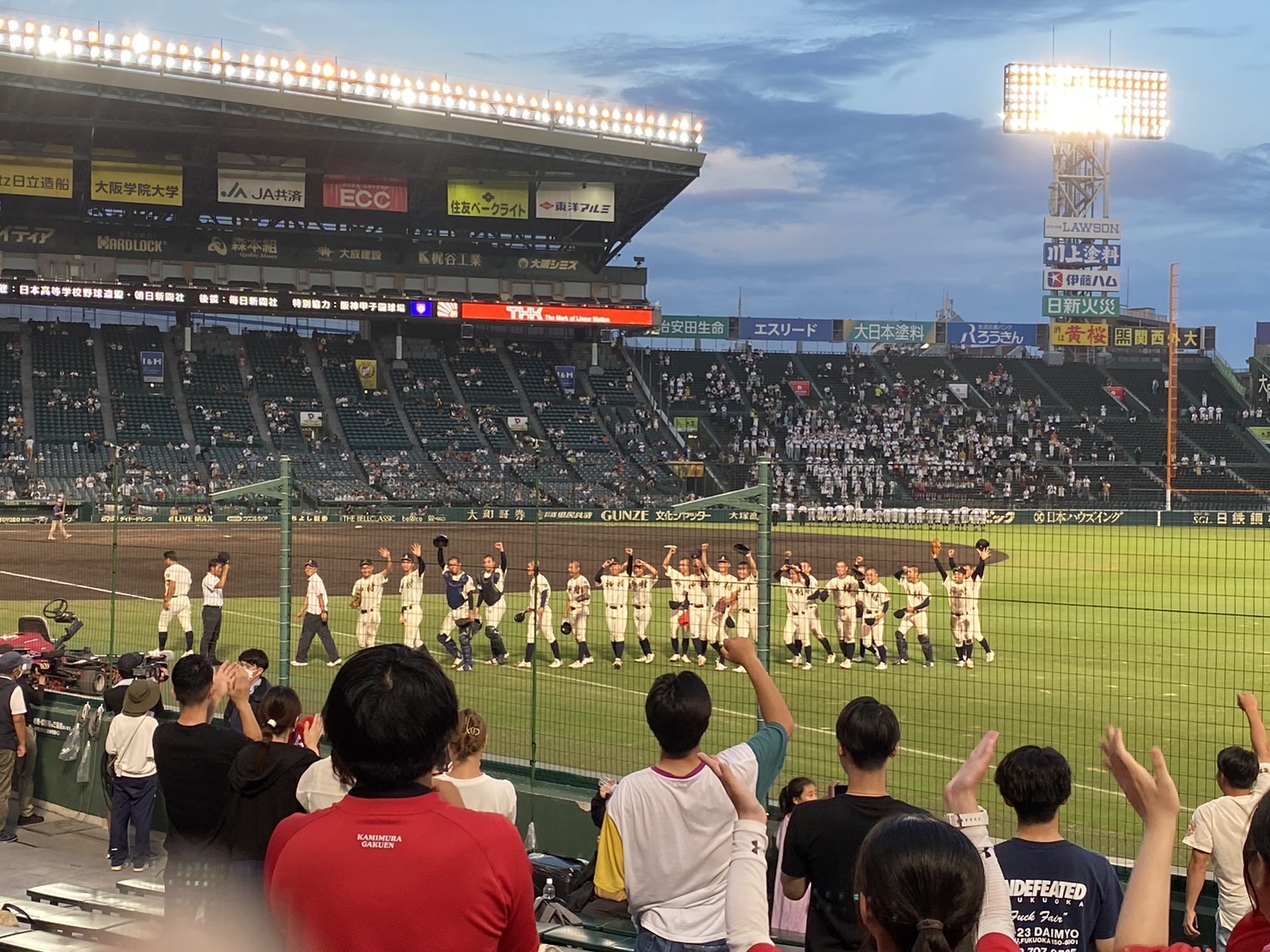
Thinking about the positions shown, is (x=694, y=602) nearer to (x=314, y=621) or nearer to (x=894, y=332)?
(x=314, y=621)

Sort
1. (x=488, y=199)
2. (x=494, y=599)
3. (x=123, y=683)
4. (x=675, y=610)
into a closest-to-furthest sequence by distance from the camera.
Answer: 1. (x=123, y=683)
2. (x=494, y=599)
3. (x=675, y=610)
4. (x=488, y=199)

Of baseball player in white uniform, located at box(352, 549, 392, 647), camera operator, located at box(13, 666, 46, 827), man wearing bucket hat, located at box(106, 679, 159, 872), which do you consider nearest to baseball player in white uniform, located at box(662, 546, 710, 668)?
baseball player in white uniform, located at box(352, 549, 392, 647)

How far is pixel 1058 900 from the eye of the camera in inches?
161

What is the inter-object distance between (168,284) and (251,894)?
55838 mm

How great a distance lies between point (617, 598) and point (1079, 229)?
64.6 metres

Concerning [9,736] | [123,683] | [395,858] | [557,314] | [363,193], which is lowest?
[9,736]

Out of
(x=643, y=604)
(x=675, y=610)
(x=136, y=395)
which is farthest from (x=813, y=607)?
(x=136, y=395)

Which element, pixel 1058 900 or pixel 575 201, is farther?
pixel 575 201

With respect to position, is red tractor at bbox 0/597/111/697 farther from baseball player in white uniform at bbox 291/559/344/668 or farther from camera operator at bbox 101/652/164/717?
baseball player in white uniform at bbox 291/559/344/668

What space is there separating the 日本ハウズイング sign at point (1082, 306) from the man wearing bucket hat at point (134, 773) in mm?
76098

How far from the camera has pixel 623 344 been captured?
7112 cm

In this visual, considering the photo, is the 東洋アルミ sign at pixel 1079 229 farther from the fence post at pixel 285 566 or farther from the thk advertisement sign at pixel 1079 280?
the fence post at pixel 285 566

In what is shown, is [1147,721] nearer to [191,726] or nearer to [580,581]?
[580,581]

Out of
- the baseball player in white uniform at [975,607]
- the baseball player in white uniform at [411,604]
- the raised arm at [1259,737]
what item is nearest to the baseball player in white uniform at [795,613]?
the baseball player in white uniform at [975,607]
